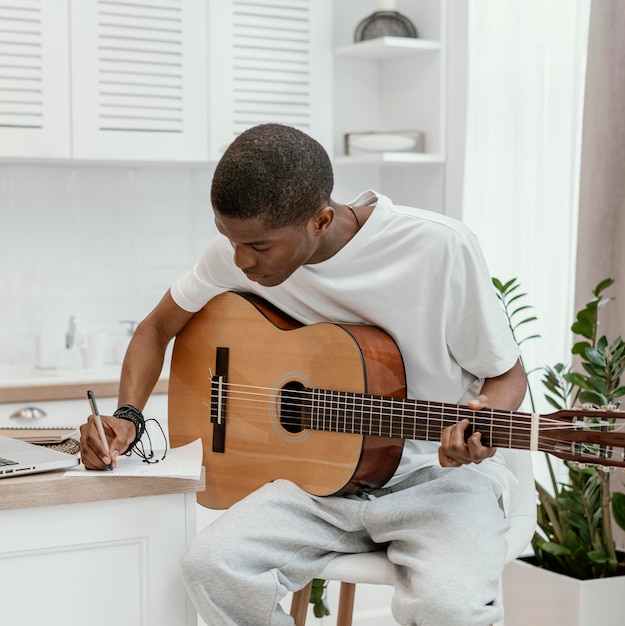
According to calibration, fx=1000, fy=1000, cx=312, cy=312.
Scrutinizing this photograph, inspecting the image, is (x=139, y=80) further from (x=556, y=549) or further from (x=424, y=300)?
(x=556, y=549)

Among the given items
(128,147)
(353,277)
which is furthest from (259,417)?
(128,147)

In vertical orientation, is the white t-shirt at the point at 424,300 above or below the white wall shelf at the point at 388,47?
below

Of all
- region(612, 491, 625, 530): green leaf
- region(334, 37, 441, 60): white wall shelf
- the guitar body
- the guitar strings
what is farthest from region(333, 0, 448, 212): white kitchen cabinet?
the guitar strings

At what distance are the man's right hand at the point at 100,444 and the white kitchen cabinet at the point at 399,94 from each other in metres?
1.77

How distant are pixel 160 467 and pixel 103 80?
5.60ft

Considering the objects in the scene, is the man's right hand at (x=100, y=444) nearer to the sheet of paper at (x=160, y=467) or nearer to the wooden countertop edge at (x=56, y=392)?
the sheet of paper at (x=160, y=467)

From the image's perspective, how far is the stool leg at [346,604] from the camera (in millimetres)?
2074

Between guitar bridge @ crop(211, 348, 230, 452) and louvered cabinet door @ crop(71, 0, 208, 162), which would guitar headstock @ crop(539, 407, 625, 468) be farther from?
louvered cabinet door @ crop(71, 0, 208, 162)

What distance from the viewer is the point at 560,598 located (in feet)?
7.98

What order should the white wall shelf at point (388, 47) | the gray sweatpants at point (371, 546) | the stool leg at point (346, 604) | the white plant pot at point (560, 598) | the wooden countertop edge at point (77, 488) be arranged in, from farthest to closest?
the white wall shelf at point (388, 47) < the white plant pot at point (560, 598) < the stool leg at point (346, 604) < the gray sweatpants at point (371, 546) < the wooden countertop edge at point (77, 488)

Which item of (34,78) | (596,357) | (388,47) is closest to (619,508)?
(596,357)

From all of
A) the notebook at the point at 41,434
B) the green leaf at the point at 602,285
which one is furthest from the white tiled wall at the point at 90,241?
the green leaf at the point at 602,285

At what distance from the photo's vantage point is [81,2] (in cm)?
292

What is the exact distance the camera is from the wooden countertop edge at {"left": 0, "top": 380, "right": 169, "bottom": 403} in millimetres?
Answer: 2730
